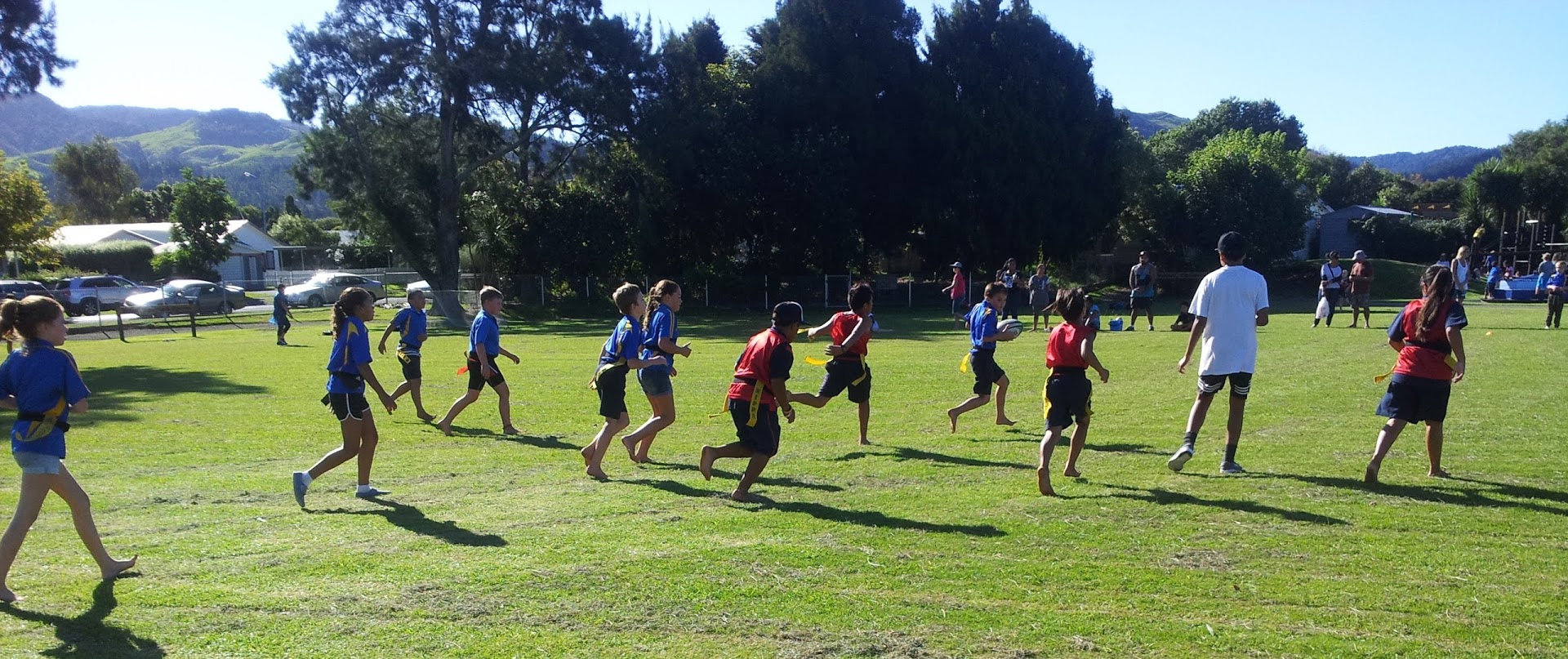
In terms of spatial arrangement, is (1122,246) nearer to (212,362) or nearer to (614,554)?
(212,362)

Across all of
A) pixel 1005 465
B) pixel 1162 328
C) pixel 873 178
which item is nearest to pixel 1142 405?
pixel 1005 465

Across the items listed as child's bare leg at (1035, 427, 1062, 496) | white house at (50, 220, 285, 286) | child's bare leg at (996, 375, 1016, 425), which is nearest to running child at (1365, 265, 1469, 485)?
child's bare leg at (1035, 427, 1062, 496)

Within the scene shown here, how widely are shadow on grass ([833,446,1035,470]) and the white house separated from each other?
6457 centimetres

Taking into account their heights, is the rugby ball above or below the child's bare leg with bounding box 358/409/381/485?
above

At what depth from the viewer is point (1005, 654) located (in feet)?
14.7

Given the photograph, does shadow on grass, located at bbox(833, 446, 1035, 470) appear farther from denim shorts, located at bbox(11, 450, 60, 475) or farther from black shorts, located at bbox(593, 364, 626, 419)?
denim shorts, located at bbox(11, 450, 60, 475)

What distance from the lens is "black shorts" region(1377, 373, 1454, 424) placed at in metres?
7.37

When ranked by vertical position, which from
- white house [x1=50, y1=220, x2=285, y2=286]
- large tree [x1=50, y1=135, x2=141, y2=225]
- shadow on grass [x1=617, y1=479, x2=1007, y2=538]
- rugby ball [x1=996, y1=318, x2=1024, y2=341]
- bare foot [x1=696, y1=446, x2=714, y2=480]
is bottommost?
shadow on grass [x1=617, y1=479, x2=1007, y2=538]

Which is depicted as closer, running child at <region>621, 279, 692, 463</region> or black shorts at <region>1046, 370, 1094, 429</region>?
black shorts at <region>1046, 370, 1094, 429</region>

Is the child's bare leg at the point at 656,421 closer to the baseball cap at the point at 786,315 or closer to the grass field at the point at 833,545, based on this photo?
the grass field at the point at 833,545

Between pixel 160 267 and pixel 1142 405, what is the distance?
66080 millimetres

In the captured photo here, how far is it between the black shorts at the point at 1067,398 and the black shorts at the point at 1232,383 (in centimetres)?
113

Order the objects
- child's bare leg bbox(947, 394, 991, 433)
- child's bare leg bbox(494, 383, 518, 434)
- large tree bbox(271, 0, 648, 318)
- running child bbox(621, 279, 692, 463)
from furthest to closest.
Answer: large tree bbox(271, 0, 648, 318), child's bare leg bbox(494, 383, 518, 434), child's bare leg bbox(947, 394, 991, 433), running child bbox(621, 279, 692, 463)

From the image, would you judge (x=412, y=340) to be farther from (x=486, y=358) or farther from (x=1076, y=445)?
(x=1076, y=445)
